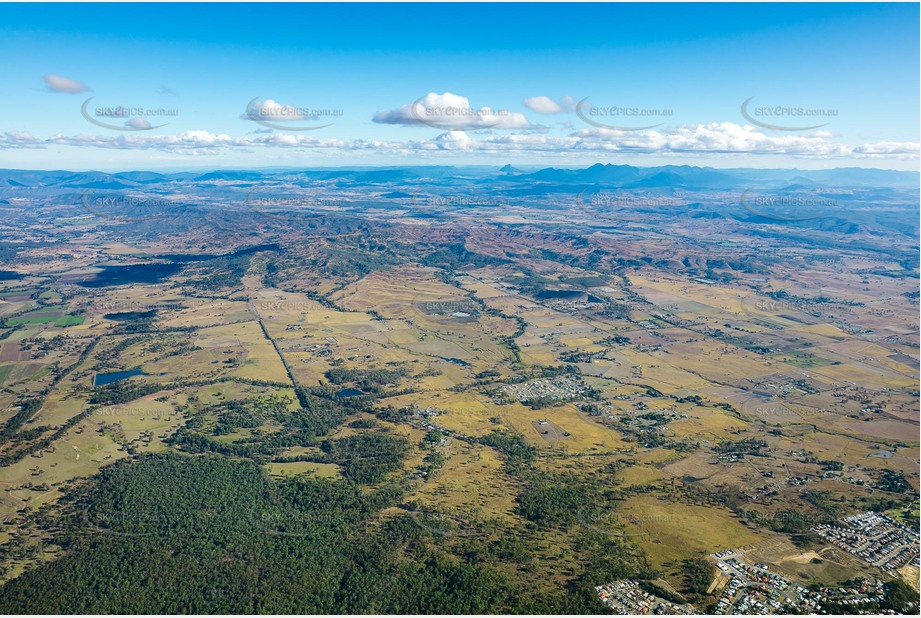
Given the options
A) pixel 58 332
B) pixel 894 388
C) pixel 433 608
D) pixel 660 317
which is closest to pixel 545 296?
pixel 660 317

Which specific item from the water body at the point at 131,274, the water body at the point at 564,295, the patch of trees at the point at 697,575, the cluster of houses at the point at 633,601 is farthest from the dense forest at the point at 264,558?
the water body at the point at 131,274

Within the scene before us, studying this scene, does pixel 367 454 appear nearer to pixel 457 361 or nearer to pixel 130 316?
pixel 457 361

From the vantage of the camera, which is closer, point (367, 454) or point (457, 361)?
point (367, 454)

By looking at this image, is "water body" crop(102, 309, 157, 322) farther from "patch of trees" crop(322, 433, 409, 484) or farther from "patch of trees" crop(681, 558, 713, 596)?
"patch of trees" crop(681, 558, 713, 596)

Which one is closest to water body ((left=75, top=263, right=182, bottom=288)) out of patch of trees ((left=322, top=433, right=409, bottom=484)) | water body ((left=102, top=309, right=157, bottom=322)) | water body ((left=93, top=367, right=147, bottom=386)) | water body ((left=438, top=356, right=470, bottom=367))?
water body ((left=102, top=309, right=157, bottom=322))

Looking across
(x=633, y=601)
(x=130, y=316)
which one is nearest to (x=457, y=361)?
(x=633, y=601)

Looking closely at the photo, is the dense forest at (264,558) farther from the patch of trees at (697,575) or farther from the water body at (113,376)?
the water body at (113,376)

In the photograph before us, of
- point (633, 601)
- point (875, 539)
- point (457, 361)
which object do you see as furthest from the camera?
point (457, 361)

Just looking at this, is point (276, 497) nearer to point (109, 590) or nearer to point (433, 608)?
point (109, 590)
